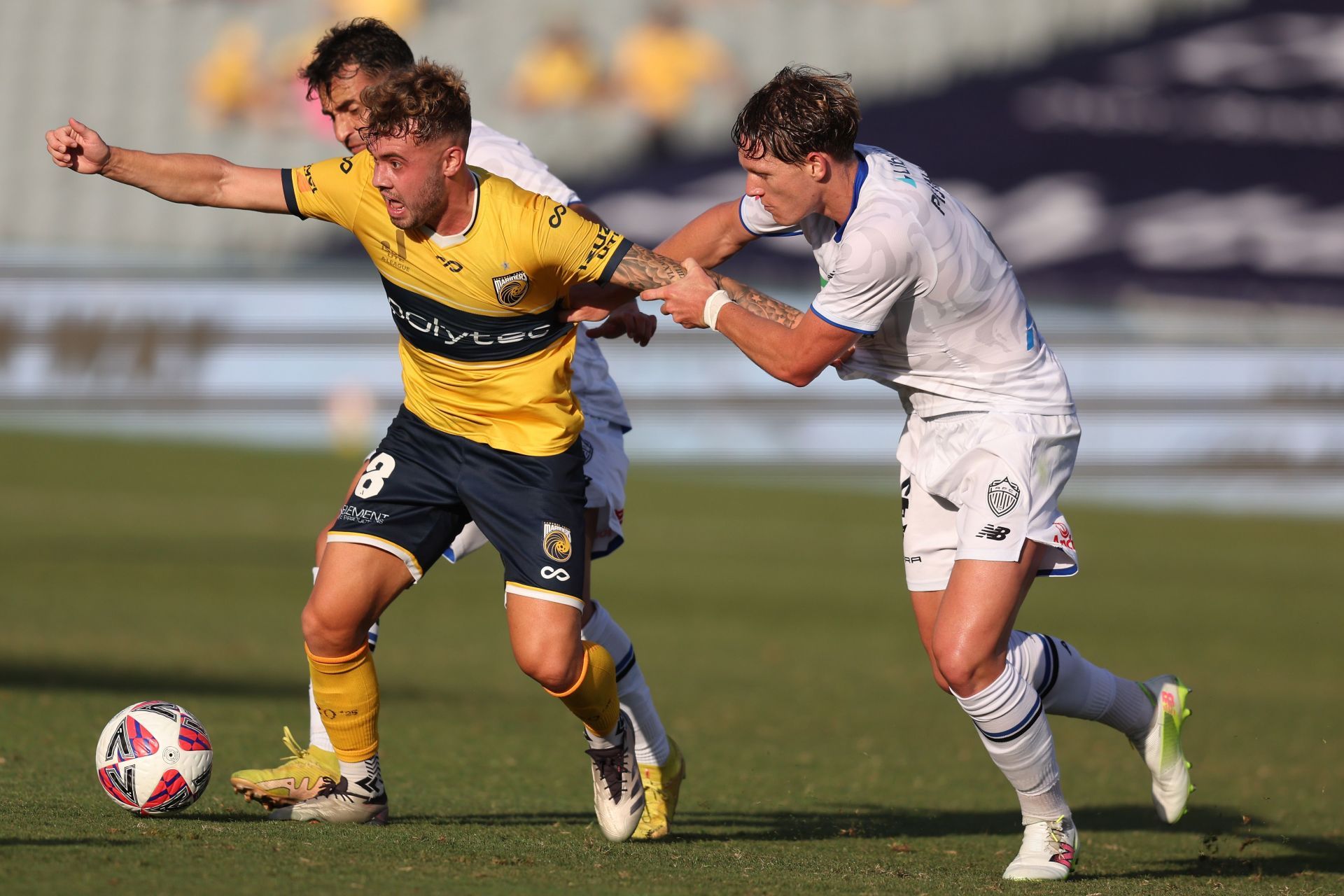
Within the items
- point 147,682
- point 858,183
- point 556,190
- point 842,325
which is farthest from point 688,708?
point 858,183

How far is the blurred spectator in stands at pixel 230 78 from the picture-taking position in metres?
22.8

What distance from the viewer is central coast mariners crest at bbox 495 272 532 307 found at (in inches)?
169

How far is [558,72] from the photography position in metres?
23.0

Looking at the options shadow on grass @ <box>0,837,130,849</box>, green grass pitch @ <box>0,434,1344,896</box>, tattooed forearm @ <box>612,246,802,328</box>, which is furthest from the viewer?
tattooed forearm @ <box>612,246,802,328</box>

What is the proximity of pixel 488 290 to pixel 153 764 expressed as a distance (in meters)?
1.57

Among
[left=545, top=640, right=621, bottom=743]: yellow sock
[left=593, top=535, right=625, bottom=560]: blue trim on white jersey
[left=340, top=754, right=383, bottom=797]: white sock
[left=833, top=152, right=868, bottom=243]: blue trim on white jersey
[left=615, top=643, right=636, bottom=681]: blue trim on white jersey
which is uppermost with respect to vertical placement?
[left=833, top=152, right=868, bottom=243]: blue trim on white jersey

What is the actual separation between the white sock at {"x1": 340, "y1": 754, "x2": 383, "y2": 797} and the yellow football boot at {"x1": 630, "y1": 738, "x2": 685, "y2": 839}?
0.77 metres

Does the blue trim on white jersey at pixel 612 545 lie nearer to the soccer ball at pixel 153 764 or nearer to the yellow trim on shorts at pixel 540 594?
the yellow trim on shorts at pixel 540 594

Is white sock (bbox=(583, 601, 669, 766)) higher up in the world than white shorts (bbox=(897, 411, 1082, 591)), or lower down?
lower down

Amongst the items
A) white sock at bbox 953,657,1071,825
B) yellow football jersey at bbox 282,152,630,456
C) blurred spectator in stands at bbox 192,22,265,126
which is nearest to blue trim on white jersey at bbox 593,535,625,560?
yellow football jersey at bbox 282,152,630,456

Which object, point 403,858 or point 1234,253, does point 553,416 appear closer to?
point 403,858

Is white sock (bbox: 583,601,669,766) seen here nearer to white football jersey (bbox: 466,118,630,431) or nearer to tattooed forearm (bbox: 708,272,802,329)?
white football jersey (bbox: 466,118,630,431)

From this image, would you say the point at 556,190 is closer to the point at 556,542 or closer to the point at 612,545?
the point at 612,545

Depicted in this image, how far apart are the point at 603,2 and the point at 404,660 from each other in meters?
16.6
